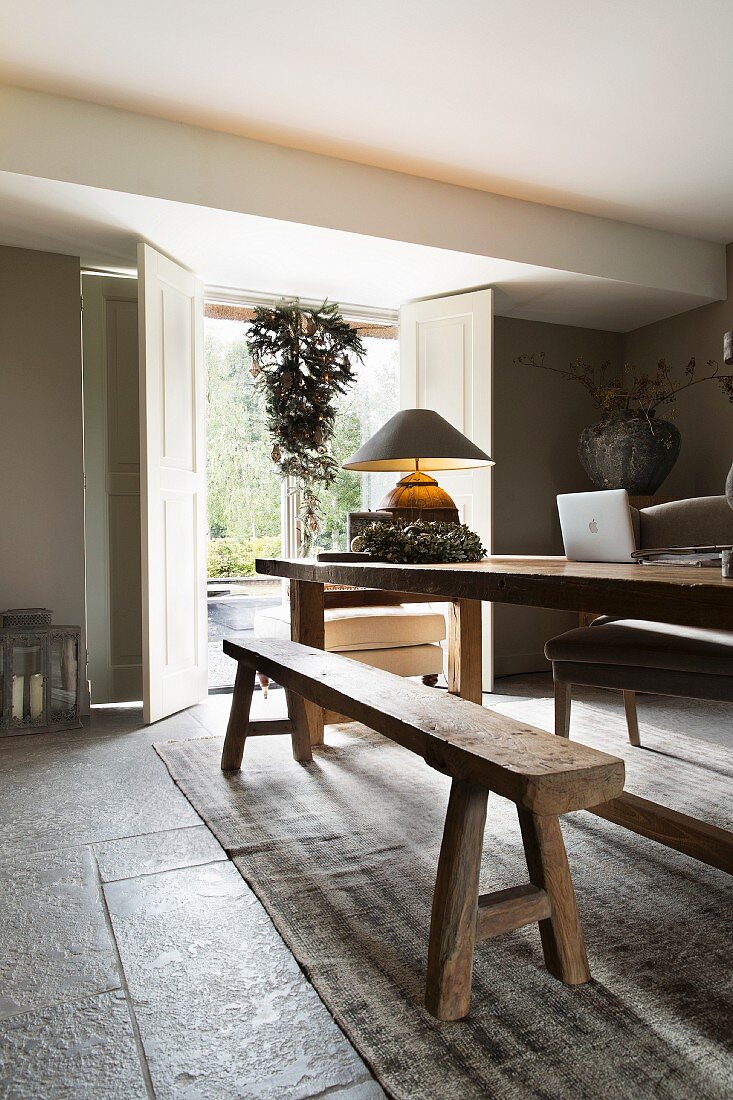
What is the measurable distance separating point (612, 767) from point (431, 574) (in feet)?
2.31

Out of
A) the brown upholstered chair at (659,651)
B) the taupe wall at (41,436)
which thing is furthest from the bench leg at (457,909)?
the taupe wall at (41,436)

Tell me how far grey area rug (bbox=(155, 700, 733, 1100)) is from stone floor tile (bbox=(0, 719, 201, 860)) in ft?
0.37

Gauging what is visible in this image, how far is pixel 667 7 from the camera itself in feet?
8.25

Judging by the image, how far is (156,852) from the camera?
201 cm

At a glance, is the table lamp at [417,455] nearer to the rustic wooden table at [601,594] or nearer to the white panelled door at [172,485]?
the rustic wooden table at [601,594]

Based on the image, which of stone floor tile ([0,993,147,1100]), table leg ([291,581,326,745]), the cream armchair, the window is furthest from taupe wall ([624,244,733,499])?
stone floor tile ([0,993,147,1100])

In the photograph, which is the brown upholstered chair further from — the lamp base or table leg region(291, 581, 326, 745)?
table leg region(291, 581, 326, 745)

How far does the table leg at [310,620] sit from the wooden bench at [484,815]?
4.76 ft

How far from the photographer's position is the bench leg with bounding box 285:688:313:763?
277 cm

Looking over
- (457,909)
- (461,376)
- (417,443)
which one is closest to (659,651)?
(417,443)

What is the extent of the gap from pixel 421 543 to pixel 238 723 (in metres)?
0.96

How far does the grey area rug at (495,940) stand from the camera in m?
1.17

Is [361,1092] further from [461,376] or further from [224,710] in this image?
[461,376]

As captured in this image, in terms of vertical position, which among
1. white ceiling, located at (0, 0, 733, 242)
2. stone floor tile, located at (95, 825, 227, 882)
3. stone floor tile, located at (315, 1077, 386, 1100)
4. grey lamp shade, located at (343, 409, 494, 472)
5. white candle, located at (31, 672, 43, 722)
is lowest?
stone floor tile, located at (95, 825, 227, 882)
